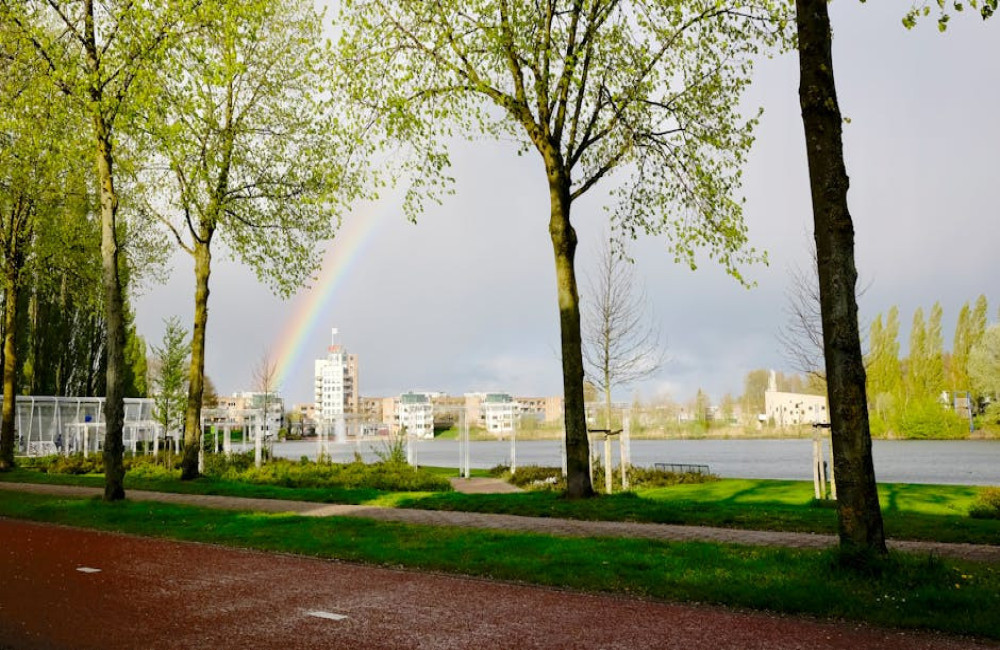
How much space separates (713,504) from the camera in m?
14.3

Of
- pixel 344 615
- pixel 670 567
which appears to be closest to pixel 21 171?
pixel 344 615

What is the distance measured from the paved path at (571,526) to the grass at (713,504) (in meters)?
0.46

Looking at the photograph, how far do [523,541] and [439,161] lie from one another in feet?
30.8

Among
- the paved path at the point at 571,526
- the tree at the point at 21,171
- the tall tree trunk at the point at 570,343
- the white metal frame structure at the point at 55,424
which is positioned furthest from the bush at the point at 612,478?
the white metal frame structure at the point at 55,424

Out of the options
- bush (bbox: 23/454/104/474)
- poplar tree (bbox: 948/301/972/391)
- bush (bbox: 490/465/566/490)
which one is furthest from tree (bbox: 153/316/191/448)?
poplar tree (bbox: 948/301/972/391)

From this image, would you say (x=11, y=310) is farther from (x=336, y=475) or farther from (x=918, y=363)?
(x=918, y=363)

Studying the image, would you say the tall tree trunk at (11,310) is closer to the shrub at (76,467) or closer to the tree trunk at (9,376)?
the tree trunk at (9,376)

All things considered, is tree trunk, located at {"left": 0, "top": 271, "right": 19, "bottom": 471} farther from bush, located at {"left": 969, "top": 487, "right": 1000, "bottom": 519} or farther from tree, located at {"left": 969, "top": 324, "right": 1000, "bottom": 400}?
tree, located at {"left": 969, "top": 324, "right": 1000, "bottom": 400}

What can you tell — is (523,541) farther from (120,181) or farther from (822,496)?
(120,181)

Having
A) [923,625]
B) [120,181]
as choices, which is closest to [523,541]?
[923,625]

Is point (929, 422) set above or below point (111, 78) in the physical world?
below

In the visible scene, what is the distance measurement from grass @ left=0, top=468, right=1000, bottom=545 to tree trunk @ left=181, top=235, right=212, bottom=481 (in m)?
0.82

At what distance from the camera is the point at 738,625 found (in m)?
6.46

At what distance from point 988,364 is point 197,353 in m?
68.3
